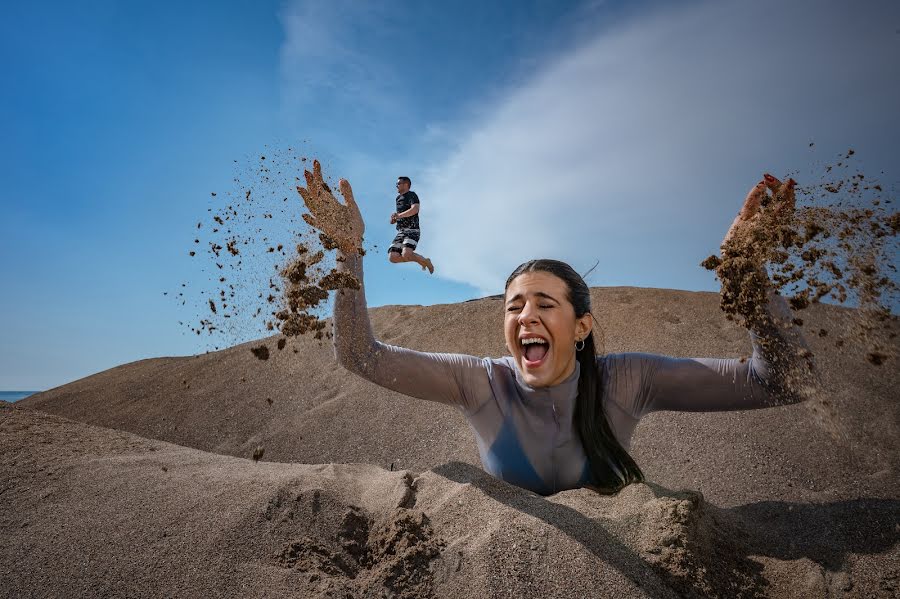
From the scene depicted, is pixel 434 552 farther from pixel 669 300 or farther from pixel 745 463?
pixel 669 300

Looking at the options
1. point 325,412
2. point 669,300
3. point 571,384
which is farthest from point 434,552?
point 669,300

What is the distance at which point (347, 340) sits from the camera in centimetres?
274

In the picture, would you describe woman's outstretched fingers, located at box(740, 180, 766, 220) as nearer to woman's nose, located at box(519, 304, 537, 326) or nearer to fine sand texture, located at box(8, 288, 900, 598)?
fine sand texture, located at box(8, 288, 900, 598)

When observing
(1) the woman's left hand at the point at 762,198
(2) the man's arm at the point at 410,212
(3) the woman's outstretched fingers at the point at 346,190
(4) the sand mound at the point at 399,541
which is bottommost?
(4) the sand mound at the point at 399,541

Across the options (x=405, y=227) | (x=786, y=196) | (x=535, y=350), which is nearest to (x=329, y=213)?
(x=535, y=350)

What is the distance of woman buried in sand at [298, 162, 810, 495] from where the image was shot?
2.65 metres

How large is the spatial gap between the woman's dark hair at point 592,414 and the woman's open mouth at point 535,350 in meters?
0.24

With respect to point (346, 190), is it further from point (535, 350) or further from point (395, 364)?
point (535, 350)

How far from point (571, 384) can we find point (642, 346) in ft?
10.5

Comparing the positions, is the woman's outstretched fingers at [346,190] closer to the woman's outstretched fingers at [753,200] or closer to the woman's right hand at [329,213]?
the woman's right hand at [329,213]

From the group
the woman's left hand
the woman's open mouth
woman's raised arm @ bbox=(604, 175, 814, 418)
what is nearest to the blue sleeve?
the woman's open mouth

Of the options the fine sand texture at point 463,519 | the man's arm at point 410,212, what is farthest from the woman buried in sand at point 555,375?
the man's arm at point 410,212

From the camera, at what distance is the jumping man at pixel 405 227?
6621 mm

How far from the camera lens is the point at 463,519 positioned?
2.12 metres
